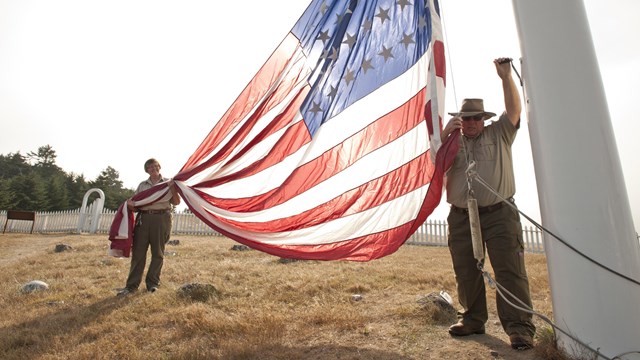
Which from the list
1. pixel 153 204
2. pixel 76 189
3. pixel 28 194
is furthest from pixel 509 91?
pixel 76 189

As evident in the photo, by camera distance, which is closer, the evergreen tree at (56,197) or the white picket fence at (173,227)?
the white picket fence at (173,227)

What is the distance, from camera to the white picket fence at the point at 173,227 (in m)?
14.6

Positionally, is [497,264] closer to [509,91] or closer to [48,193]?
[509,91]

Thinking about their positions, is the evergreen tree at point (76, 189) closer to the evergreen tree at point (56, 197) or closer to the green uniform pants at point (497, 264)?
the evergreen tree at point (56, 197)

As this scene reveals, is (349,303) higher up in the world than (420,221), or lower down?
lower down

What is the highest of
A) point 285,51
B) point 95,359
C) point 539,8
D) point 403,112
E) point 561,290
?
point 285,51

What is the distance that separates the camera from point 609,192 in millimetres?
1991

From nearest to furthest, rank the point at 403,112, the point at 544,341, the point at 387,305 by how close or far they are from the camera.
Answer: the point at 544,341
the point at 403,112
the point at 387,305

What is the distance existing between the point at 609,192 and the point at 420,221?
119 cm

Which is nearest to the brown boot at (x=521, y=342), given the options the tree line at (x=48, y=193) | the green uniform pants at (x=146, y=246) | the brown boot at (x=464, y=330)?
the brown boot at (x=464, y=330)

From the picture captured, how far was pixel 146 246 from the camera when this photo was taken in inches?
192

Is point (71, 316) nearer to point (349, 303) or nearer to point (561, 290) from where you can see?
point (349, 303)

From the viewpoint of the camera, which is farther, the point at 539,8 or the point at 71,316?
the point at 71,316

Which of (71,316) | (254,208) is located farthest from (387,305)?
(71,316)
